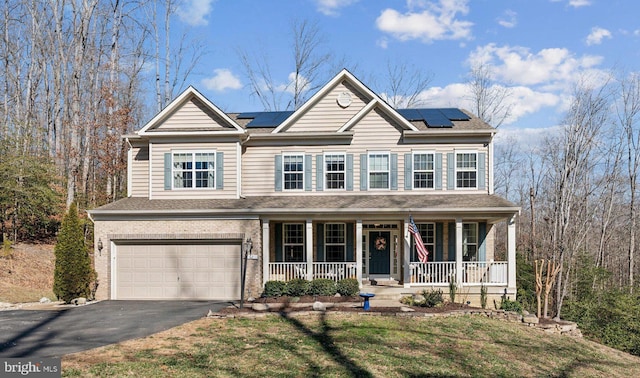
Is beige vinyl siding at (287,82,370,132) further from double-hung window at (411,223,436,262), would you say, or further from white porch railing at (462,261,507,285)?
white porch railing at (462,261,507,285)

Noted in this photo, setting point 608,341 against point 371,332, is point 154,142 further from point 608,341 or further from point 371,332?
point 608,341

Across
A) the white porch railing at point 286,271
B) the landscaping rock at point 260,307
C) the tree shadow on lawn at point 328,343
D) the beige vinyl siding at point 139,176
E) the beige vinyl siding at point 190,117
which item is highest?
the beige vinyl siding at point 190,117

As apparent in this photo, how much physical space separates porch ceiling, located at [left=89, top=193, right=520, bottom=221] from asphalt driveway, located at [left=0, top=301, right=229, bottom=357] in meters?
3.20

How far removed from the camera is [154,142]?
57.2ft

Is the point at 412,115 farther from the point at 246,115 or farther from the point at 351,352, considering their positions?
the point at 351,352

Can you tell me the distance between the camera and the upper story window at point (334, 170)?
17656 millimetres

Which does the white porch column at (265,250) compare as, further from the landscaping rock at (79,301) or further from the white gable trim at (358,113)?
the landscaping rock at (79,301)

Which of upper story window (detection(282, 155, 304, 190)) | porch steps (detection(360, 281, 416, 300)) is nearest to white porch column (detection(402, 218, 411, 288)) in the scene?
porch steps (detection(360, 281, 416, 300))

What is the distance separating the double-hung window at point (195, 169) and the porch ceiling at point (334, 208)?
0.78 meters

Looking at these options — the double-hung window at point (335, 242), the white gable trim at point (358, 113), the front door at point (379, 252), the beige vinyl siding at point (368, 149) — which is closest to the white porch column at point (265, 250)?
the beige vinyl siding at point (368, 149)

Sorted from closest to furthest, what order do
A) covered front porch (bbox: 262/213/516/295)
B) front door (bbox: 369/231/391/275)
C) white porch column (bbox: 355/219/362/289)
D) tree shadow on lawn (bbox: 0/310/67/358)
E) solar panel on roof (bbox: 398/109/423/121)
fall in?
1. tree shadow on lawn (bbox: 0/310/67/358)
2. white porch column (bbox: 355/219/362/289)
3. covered front porch (bbox: 262/213/516/295)
4. front door (bbox: 369/231/391/275)
5. solar panel on roof (bbox: 398/109/423/121)

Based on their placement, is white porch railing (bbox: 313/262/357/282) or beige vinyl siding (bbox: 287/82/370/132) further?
beige vinyl siding (bbox: 287/82/370/132)

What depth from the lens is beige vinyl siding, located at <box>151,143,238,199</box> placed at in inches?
680

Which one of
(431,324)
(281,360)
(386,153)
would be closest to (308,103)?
(386,153)
